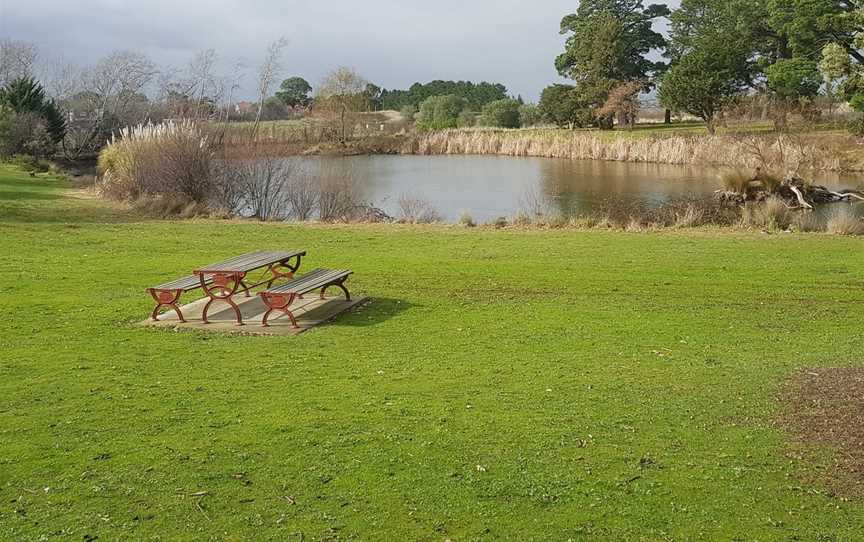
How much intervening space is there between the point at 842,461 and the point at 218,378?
4.92 meters

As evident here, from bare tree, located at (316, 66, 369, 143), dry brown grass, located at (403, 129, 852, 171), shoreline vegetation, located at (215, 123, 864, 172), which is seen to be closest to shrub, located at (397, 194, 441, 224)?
shoreline vegetation, located at (215, 123, 864, 172)

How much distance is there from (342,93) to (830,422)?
6713 centimetres

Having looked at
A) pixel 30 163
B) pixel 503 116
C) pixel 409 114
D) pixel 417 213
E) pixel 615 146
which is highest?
pixel 409 114

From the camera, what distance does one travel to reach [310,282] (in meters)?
9.93

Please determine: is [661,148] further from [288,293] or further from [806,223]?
[288,293]

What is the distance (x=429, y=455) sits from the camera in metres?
5.68

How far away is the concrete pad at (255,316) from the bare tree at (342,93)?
192ft

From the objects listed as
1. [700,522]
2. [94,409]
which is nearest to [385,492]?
[700,522]

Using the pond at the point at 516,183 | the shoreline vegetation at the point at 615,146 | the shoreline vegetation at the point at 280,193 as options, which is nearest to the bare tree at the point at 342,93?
the shoreline vegetation at the point at 615,146

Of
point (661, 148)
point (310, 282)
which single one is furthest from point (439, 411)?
point (661, 148)

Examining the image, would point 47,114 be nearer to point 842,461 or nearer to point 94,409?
point 94,409

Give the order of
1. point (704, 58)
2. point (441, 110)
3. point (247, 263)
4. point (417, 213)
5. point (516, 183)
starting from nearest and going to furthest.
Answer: point (247, 263) < point (417, 213) < point (516, 183) < point (704, 58) < point (441, 110)

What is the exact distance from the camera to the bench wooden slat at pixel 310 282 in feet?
31.2

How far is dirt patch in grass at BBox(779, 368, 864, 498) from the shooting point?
5.30 metres
